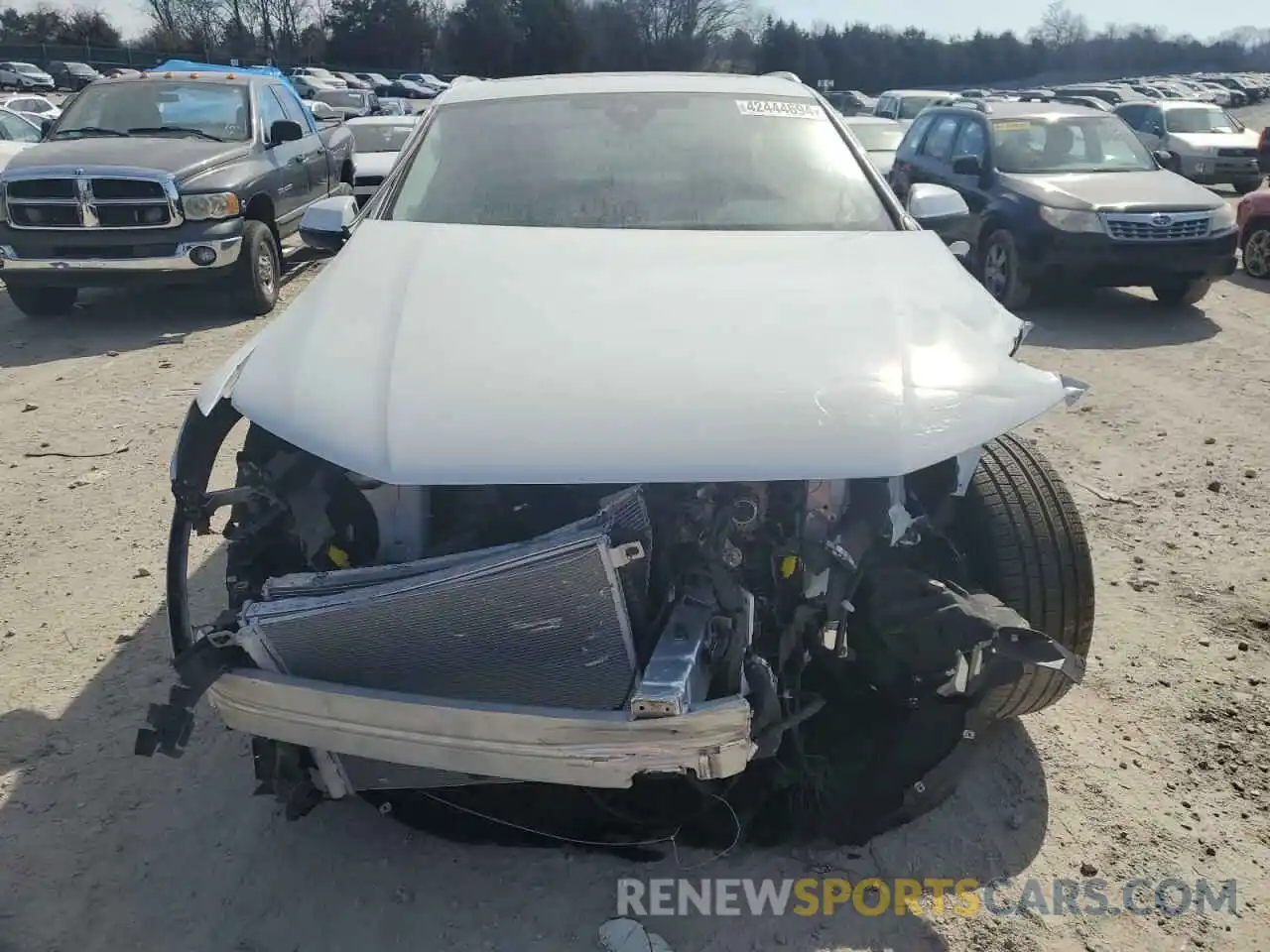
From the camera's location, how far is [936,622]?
217 centimetres

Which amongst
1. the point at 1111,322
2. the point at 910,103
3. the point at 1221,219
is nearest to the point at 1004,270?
the point at 1111,322

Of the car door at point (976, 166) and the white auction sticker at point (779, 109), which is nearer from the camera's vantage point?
the white auction sticker at point (779, 109)

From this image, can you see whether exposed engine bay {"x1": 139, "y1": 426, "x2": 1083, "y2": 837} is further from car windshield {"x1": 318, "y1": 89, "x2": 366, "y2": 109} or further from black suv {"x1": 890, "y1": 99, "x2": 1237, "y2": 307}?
car windshield {"x1": 318, "y1": 89, "x2": 366, "y2": 109}

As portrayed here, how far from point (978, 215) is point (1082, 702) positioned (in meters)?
6.49

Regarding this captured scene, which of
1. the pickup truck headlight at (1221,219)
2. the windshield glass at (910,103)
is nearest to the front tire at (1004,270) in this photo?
the pickup truck headlight at (1221,219)

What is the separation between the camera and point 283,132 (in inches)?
340

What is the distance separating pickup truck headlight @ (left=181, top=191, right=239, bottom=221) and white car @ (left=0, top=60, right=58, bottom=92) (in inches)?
1588

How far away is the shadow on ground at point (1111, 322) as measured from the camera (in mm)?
7547

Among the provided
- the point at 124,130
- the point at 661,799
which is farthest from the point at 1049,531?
the point at 124,130

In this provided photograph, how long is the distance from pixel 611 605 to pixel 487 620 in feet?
0.83

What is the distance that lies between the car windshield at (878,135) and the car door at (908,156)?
67.0 inches

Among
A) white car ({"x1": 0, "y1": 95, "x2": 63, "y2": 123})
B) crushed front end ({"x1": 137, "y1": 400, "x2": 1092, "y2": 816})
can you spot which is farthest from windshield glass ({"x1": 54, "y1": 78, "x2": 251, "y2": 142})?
white car ({"x1": 0, "y1": 95, "x2": 63, "y2": 123})

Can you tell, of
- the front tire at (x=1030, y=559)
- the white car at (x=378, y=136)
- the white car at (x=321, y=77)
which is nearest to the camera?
the front tire at (x=1030, y=559)

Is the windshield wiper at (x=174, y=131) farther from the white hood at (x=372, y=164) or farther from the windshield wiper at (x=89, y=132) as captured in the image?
the white hood at (x=372, y=164)
